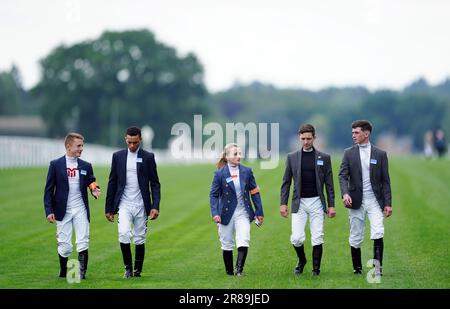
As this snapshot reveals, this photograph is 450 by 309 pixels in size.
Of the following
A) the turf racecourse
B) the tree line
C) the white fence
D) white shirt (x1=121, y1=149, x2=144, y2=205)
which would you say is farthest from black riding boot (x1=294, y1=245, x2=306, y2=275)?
the tree line

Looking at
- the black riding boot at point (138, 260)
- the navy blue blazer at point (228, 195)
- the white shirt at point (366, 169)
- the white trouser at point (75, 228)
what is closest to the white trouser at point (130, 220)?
the black riding boot at point (138, 260)

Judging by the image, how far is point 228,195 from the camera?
51.4 ft

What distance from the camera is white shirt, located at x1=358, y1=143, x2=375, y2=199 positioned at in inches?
615

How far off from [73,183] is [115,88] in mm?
91633

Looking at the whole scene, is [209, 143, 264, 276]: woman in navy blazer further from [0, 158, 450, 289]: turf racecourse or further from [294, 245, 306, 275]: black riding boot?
[294, 245, 306, 275]: black riding boot

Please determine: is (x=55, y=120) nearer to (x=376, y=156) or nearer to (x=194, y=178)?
(x=194, y=178)

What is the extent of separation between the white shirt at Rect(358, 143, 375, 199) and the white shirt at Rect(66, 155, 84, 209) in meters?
4.14

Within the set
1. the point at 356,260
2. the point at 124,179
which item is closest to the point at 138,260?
the point at 124,179

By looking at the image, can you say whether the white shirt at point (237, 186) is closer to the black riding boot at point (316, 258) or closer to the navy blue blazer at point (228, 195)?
the navy blue blazer at point (228, 195)

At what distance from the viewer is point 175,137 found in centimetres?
10456

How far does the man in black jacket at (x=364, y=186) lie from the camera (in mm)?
15516

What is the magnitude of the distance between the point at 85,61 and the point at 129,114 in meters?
7.95

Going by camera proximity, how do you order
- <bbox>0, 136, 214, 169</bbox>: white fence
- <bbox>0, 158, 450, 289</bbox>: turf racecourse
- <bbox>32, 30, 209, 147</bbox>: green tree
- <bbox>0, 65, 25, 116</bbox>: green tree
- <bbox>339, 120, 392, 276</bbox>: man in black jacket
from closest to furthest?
<bbox>0, 158, 450, 289</bbox>: turf racecourse < <bbox>339, 120, 392, 276</bbox>: man in black jacket < <bbox>0, 136, 214, 169</bbox>: white fence < <bbox>32, 30, 209, 147</bbox>: green tree < <bbox>0, 65, 25, 116</bbox>: green tree
